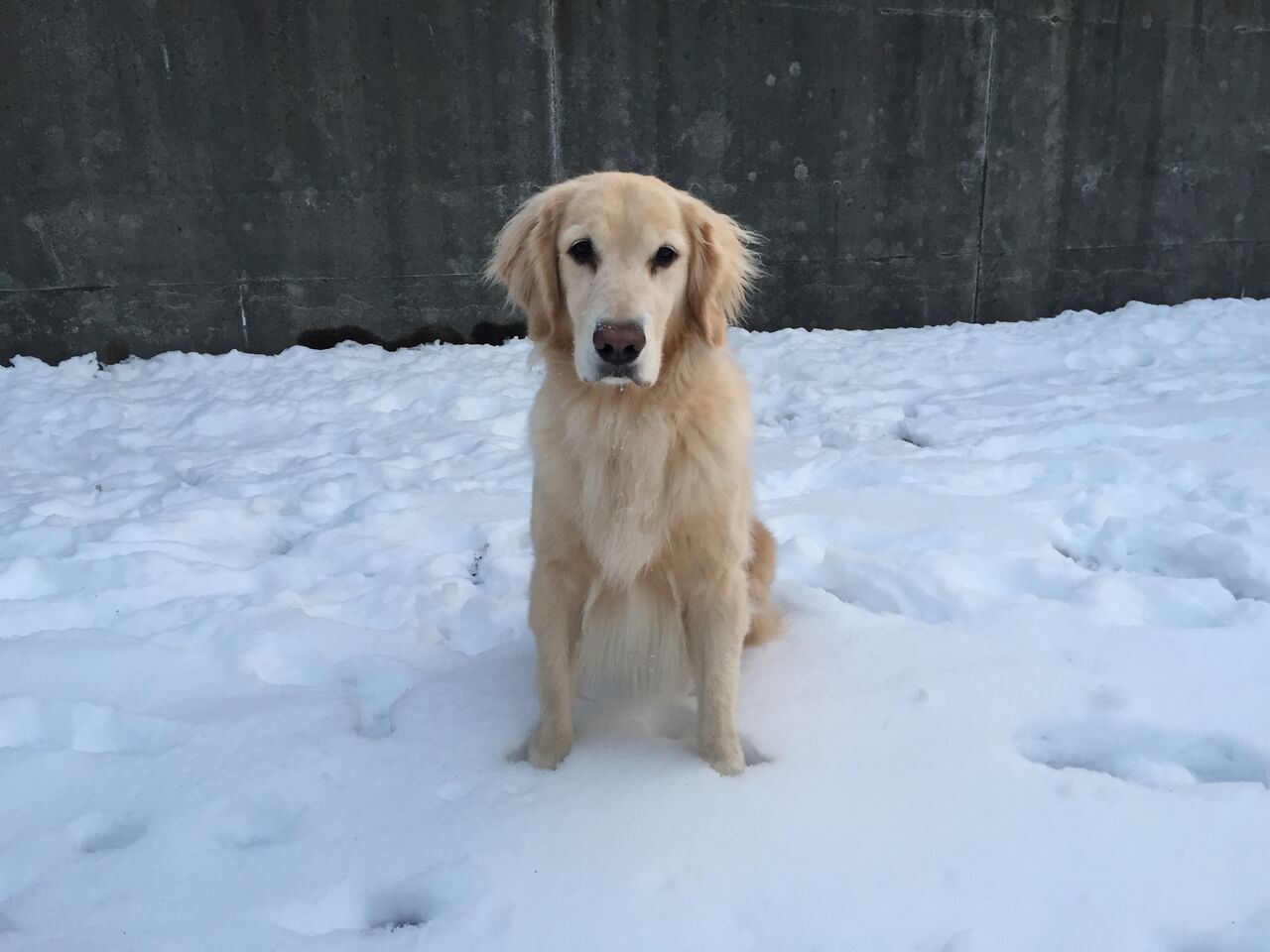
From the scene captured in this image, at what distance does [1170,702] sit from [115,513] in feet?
11.5

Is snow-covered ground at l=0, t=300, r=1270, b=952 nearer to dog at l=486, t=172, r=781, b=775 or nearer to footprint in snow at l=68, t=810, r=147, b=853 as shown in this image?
footprint in snow at l=68, t=810, r=147, b=853

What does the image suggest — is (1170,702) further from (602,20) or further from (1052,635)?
(602,20)

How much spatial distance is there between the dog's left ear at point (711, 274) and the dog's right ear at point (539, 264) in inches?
12.9

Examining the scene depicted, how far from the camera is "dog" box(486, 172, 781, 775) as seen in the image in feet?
5.84

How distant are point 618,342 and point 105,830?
139cm

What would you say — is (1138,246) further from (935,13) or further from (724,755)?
(724,755)

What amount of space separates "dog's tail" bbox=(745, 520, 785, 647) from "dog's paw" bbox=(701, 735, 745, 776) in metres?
0.40

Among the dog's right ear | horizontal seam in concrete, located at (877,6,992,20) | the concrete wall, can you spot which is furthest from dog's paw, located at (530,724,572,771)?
horizontal seam in concrete, located at (877,6,992,20)

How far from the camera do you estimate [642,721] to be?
201cm

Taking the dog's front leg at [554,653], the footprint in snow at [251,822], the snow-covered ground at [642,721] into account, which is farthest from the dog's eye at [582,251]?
the footprint in snow at [251,822]

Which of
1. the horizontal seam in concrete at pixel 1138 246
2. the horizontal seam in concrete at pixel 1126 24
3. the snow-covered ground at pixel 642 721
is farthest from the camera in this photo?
the horizontal seam in concrete at pixel 1138 246

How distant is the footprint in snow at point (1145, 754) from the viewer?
159 cm

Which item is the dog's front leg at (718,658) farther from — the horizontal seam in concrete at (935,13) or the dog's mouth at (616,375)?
the horizontal seam in concrete at (935,13)

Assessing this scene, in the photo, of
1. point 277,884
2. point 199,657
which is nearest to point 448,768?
point 277,884
